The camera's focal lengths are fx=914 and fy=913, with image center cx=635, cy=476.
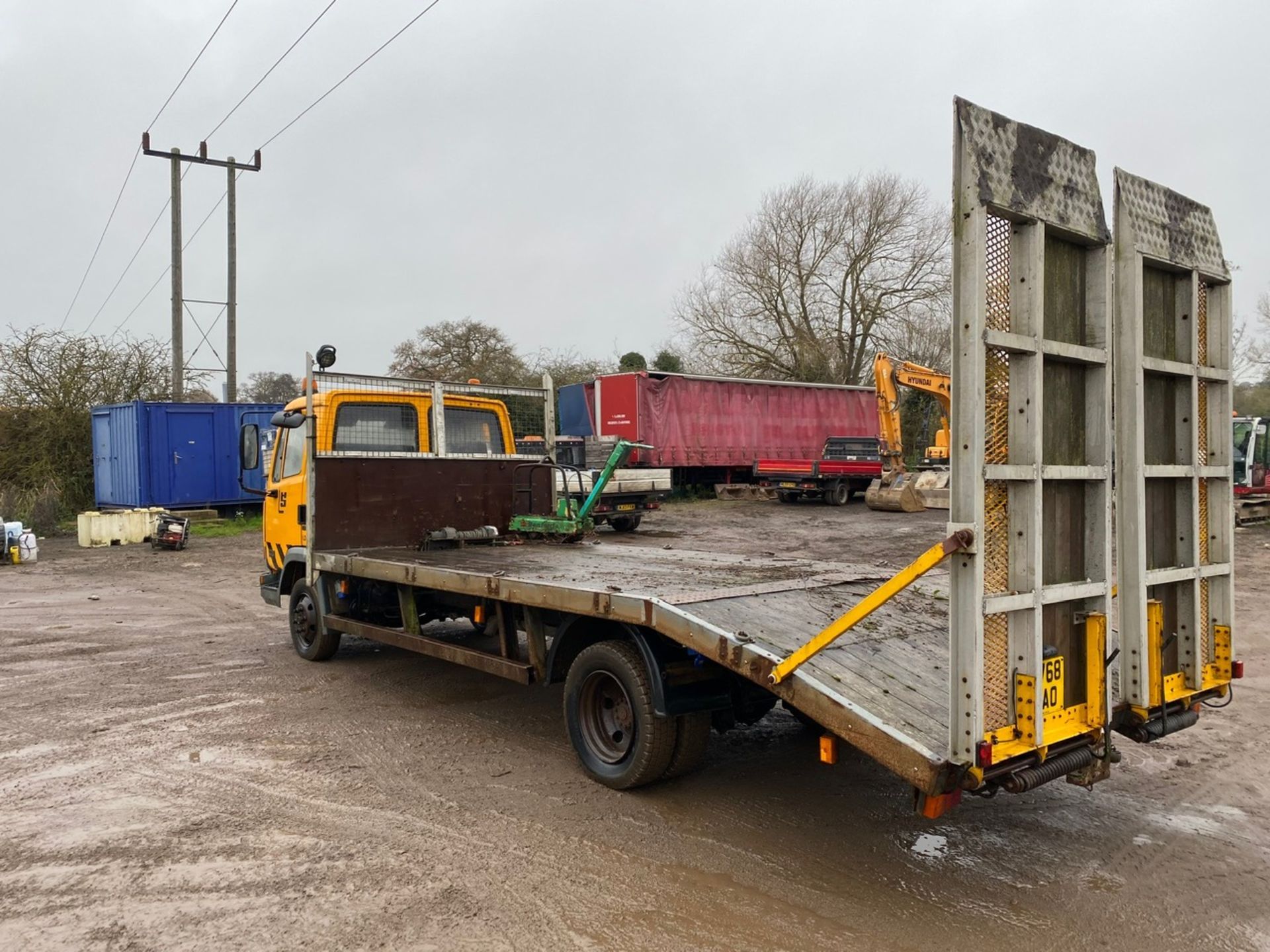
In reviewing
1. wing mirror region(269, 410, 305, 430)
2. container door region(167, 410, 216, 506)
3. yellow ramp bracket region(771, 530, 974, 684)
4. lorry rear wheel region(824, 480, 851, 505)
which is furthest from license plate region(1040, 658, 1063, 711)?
lorry rear wheel region(824, 480, 851, 505)

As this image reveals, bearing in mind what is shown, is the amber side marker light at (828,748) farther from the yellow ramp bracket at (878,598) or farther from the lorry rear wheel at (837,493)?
the lorry rear wheel at (837,493)

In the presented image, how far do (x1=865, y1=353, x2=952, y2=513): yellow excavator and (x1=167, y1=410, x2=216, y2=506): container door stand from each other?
15.4 metres

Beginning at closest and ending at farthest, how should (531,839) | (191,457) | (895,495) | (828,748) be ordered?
(828,748)
(531,839)
(191,457)
(895,495)

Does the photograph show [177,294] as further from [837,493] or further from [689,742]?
[689,742]

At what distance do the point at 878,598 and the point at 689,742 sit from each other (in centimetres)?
149

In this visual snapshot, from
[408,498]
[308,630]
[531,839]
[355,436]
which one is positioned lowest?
[531,839]

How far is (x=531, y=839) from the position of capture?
3.97 metres

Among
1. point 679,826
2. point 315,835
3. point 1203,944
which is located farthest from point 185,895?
point 1203,944

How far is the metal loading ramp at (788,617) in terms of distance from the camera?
3.22m

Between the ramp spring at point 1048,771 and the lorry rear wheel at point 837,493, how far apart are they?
20.9m

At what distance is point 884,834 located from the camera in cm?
406

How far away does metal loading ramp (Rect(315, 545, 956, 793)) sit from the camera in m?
3.22

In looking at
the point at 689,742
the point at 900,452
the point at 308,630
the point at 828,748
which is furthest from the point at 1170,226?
the point at 900,452

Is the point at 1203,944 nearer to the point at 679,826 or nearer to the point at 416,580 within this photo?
the point at 679,826
